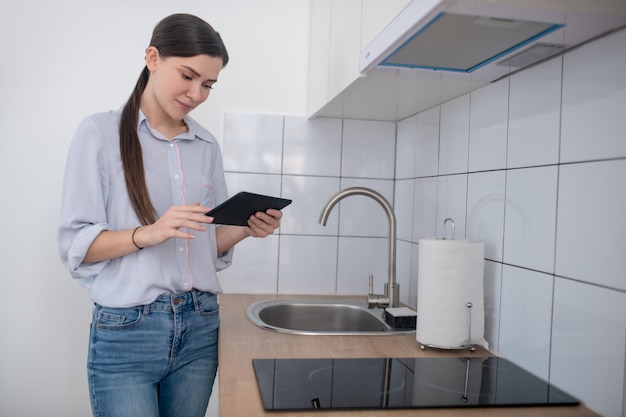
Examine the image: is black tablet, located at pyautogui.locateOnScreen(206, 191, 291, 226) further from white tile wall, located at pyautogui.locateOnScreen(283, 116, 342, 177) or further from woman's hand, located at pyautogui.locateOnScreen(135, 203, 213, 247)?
white tile wall, located at pyautogui.locateOnScreen(283, 116, 342, 177)

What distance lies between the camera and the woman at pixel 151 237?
1138mm

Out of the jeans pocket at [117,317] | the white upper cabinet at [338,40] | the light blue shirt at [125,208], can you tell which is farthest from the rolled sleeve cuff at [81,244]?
Result: the white upper cabinet at [338,40]

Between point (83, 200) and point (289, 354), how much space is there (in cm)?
55

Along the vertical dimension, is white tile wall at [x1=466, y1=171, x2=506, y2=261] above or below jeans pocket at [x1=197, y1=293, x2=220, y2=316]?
above

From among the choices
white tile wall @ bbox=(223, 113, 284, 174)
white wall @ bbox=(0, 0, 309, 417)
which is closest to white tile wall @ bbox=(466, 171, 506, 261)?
white tile wall @ bbox=(223, 113, 284, 174)

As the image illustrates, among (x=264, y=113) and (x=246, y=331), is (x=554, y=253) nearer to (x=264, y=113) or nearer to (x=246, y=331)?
(x=246, y=331)

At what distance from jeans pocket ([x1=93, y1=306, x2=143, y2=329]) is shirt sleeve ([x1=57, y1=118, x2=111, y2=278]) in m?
0.09

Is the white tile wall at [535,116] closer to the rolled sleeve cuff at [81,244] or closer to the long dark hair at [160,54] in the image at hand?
the long dark hair at [160,54]

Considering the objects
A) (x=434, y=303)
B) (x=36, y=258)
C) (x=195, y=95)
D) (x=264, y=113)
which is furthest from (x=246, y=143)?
(x=434, y=303)

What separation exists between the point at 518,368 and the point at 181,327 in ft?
2.39

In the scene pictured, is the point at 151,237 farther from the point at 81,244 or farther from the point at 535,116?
the point at 535,116

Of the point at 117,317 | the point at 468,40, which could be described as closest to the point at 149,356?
the point at 117,317

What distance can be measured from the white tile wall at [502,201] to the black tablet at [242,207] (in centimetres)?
51

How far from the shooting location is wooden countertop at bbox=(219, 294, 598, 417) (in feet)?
2.95
